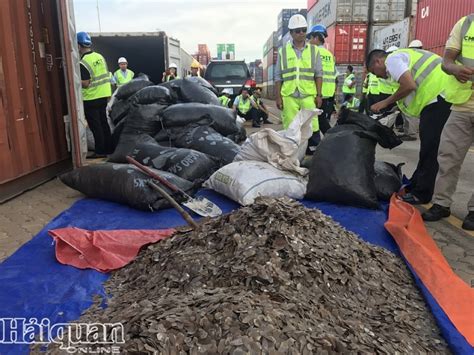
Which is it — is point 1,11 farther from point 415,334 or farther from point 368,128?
point 415,334

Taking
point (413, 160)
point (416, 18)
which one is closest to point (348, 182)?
point (413, 160)

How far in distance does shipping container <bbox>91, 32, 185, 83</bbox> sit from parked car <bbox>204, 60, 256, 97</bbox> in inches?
40.7

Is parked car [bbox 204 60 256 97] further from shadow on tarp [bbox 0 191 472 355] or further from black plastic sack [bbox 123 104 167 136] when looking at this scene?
shadow on tarp [bbox 0 191 472 355]

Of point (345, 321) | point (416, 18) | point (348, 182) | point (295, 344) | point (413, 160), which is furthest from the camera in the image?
point (416, 18)

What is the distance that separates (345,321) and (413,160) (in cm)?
521

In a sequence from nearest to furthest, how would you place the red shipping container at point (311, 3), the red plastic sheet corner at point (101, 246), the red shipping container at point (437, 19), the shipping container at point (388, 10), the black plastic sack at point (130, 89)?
1. the red plastic sheet corner at point (101, 246)
2. the black plastic sack at point (130, 89)
3. the red shipping container at point (437, 19)
4. the shipping container at point (388, 10)
5. the red shipping container at point (311, 3)

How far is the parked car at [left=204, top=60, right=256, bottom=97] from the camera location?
13211 millimetres

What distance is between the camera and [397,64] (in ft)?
12.1

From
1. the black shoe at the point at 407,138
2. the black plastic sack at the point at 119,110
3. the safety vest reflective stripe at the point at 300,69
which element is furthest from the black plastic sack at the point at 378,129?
the black shoe at the point at 407,138

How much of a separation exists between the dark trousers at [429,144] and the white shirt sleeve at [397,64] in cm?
39

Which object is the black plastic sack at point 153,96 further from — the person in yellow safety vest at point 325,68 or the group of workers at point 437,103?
the group of workers at point 437,103

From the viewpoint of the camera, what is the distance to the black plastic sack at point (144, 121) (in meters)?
5.25

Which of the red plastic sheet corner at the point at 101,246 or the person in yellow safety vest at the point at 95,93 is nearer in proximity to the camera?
the red plastic sheet corner at the point at 101,246

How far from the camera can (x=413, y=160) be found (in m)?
6.41
